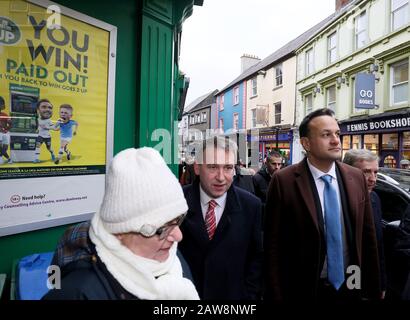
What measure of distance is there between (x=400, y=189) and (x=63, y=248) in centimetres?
411

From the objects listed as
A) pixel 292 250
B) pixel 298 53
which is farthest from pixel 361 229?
pixel 298 53

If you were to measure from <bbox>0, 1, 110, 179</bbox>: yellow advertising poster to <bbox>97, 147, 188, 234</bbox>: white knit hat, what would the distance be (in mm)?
1307

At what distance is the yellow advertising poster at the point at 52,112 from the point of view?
6.02ft

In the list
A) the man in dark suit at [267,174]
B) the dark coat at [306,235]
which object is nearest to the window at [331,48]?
the man in dark suit at [267,174]

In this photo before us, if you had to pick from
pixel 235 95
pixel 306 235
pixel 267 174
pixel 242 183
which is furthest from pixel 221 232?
pixel 235 95

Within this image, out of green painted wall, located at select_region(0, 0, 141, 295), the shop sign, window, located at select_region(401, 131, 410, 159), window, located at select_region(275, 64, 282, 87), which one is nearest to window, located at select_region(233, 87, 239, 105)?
window, located at select_region(275, 64, 282, 87)

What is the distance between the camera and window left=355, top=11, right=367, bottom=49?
501 inches

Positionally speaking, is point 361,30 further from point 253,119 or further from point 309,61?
point 253,119

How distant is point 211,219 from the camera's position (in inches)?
78.7

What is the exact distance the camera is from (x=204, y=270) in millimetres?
1856

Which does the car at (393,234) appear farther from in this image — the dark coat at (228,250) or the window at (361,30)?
the window at (361,30)

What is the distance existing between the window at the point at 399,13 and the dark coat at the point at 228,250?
1254 centimetres

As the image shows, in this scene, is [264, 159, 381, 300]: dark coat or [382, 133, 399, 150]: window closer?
[264, 159, 381, 300]: dark coat

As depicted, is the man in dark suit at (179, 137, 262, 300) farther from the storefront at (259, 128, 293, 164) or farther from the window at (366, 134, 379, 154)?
the storefront at (259, 128, 293, 164)
